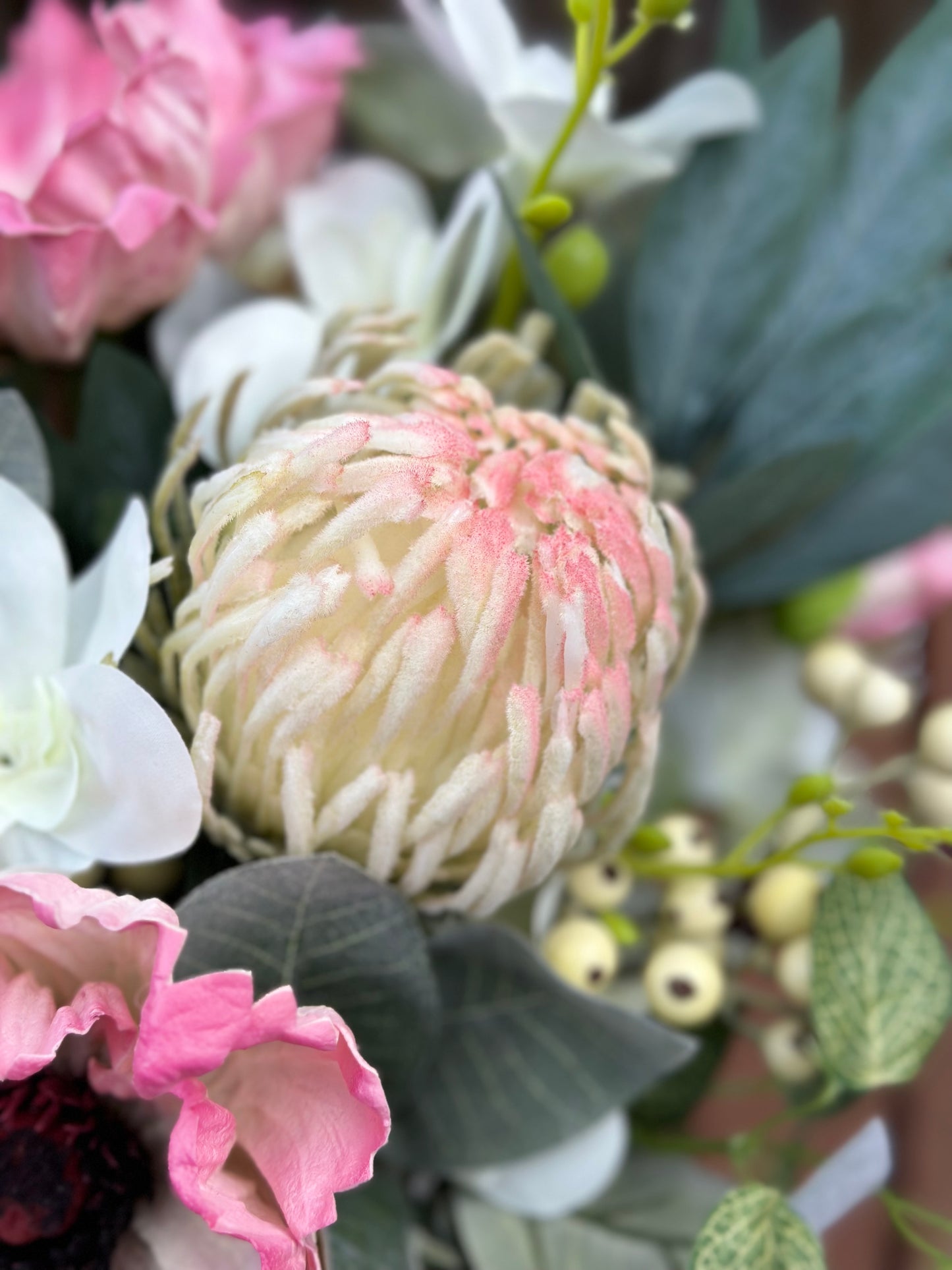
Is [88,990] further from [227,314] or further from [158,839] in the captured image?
[227,314]

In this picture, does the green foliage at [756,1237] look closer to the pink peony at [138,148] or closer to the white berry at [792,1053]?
the white berry at [792,1053]

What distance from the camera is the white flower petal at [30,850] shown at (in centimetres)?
27

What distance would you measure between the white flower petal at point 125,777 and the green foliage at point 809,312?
0.19 metres

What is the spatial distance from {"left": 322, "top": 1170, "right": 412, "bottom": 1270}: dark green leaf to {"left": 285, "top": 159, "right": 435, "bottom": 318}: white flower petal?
10.0 inches

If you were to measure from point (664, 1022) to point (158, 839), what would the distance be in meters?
0.18

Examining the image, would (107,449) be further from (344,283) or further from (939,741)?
(939,741)

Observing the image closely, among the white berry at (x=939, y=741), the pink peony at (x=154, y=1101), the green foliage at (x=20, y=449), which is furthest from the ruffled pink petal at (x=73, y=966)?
the white berry at (x=939, y=741)

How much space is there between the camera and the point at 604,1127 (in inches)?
13.6

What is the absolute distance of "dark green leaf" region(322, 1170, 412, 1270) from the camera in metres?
0.30

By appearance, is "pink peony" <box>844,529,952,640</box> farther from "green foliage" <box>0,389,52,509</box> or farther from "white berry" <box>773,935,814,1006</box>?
"green foliage" <box>0,389,52,509</box>

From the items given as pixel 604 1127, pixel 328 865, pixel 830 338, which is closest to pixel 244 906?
pixel 328 865

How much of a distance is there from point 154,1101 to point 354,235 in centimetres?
26

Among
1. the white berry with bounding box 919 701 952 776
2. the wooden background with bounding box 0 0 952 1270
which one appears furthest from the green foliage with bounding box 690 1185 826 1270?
the white berry with bounding box 919 701 952 776

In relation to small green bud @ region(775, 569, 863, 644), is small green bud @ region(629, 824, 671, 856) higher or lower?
higher
